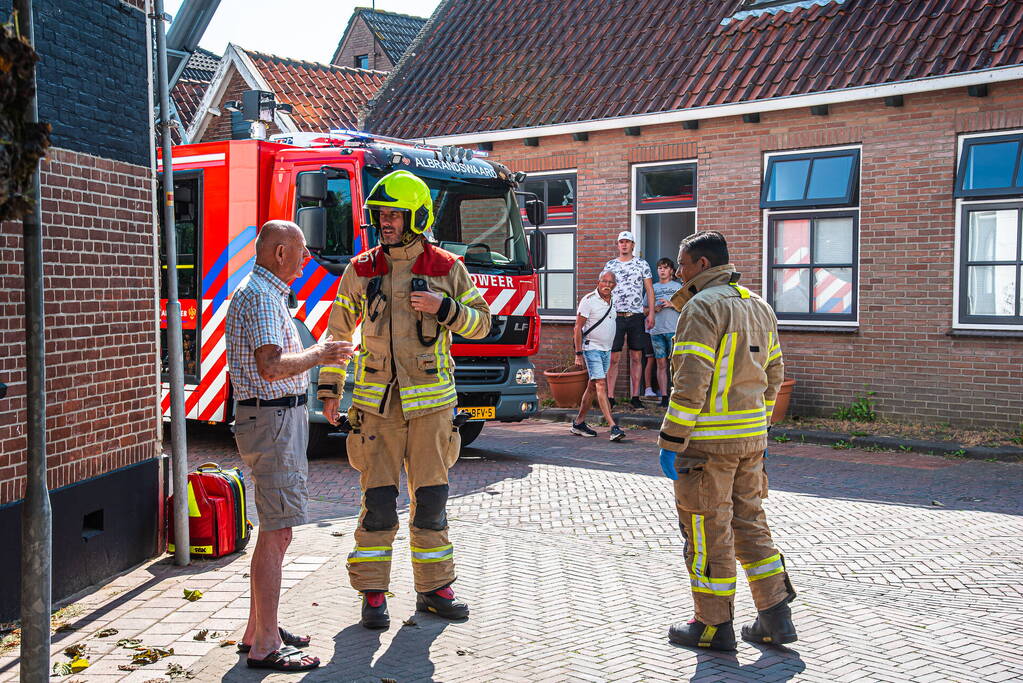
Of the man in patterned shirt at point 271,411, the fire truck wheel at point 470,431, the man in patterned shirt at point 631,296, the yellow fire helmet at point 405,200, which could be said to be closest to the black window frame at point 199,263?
the fire truck wheel at point 470,431

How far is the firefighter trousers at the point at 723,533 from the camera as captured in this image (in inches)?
199

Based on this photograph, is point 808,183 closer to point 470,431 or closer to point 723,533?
point 470,431

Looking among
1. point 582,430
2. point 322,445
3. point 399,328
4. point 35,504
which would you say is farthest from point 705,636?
point 582,430

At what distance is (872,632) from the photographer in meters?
5.30

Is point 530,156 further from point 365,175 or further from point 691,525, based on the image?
point 691,525

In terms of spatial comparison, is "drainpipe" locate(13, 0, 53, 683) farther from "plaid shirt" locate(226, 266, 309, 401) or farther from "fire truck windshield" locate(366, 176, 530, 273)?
"fire truck windshield" locate(366, 176, 530, 273)

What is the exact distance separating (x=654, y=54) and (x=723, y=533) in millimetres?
11411

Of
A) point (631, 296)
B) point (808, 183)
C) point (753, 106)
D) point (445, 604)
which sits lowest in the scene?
point (445, 604)

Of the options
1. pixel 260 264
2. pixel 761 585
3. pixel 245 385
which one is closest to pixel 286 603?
pixel 245 385

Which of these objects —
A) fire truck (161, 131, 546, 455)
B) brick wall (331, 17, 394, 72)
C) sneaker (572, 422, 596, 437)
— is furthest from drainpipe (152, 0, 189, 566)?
brick wall (331, 17, 394, 72)

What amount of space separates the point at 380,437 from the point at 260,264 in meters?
1.12

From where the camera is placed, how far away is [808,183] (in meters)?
13.4

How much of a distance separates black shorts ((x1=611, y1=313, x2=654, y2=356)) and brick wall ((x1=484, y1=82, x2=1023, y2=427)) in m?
1.43

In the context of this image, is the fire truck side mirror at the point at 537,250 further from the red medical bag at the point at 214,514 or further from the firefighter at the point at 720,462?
the firefighter at the point at 720,462
